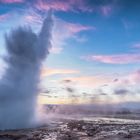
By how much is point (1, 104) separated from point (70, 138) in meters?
30.8

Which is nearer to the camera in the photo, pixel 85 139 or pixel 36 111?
pixel 85 139

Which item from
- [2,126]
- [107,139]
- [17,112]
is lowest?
[107,139]

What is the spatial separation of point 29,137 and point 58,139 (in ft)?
18.7

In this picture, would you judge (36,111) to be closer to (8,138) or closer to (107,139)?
(8,138)

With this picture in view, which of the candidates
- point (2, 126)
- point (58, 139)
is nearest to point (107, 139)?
point (58, 139)

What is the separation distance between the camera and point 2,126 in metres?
64.1

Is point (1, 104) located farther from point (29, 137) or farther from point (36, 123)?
point (29, 137)

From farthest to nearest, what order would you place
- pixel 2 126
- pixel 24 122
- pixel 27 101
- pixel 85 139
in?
pixel 27 101 → pixel 24 122 → pixel 2 126 → pixel 85 139

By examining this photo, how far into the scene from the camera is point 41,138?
4603cm

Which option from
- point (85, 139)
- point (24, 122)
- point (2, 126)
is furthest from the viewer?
point (24, 122)

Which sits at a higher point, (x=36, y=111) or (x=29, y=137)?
(x=36, y=111)

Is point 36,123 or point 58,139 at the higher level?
point 36,123

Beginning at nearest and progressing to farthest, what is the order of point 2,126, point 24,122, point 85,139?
point 85,139 → point 2,126 → point 24,122

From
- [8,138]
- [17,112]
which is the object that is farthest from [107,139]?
[17,112]
